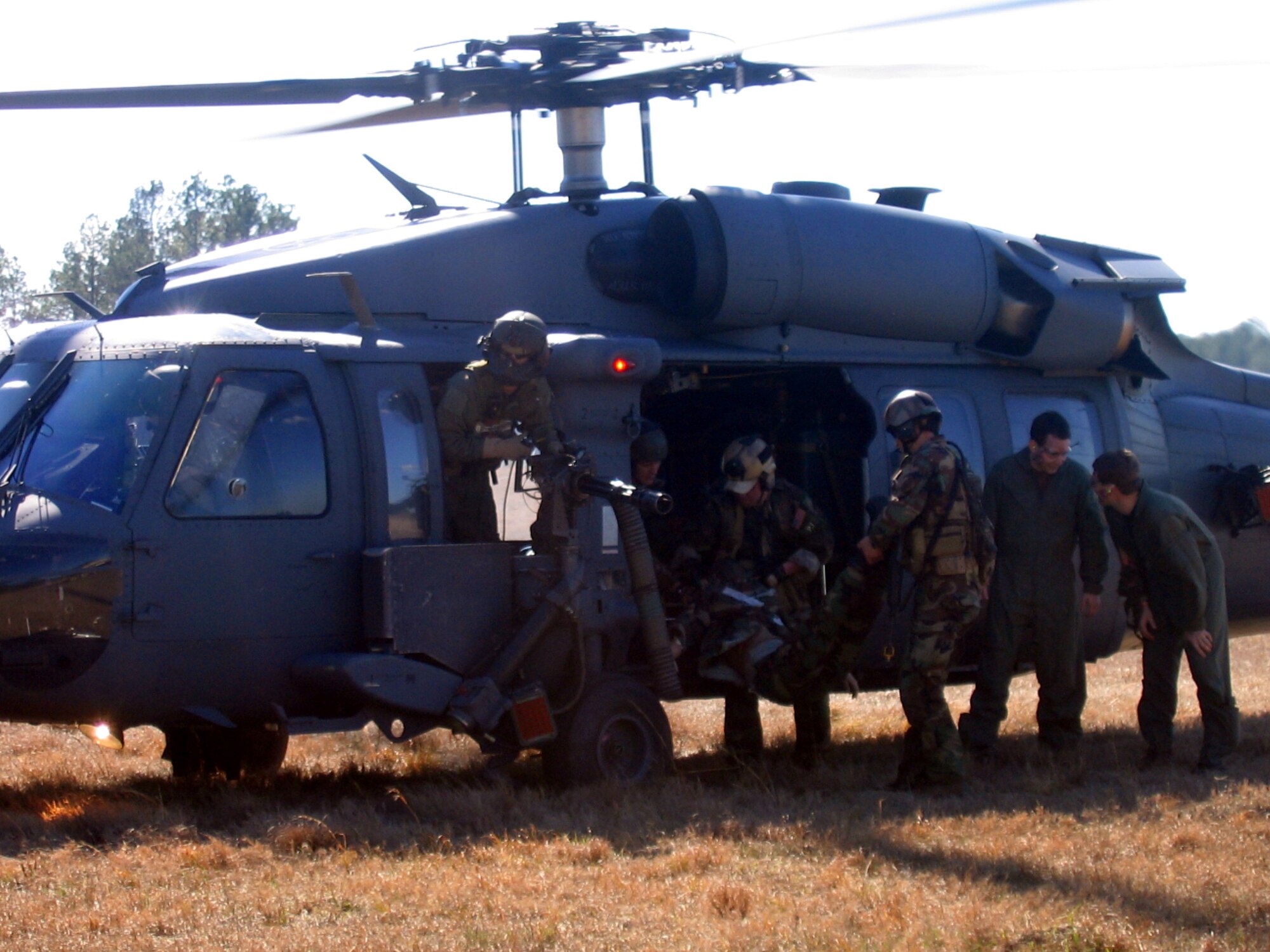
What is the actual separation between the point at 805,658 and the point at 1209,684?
1.89 meters

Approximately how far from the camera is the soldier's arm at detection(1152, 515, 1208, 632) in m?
7.59

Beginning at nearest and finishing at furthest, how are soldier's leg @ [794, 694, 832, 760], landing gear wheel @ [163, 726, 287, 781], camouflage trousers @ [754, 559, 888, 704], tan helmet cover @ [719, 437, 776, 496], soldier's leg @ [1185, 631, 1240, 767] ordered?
soldier's leg @ [1185, 631, 1240, 767] < camouflage trousers @ [754, 559, 888, 704] < tan helmet cover @ [719, 437, 776, 496] < landing gear wheel @ [163, 726, 287, 781] < soldier's leg @ [794, 694, 832, 760]

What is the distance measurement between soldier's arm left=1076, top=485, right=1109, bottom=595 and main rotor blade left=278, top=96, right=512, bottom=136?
3570 millimetres

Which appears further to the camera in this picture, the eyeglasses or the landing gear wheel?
Answer: the landing gear wheel

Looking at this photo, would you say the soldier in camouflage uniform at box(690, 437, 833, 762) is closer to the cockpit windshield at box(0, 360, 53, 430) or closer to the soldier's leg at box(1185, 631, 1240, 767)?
the soldier's leg at box(1185, 631, 1240, 767)

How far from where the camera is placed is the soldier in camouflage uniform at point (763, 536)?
7.99 metres

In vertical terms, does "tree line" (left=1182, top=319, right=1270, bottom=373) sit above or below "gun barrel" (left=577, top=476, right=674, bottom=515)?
below

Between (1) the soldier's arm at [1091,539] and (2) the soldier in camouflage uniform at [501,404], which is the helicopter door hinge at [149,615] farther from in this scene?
(1) the soldier's arm at [1091,539]

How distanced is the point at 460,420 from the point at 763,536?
1.76 meters

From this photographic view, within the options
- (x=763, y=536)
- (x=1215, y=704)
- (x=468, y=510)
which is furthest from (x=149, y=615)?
(x=1215, y=704)

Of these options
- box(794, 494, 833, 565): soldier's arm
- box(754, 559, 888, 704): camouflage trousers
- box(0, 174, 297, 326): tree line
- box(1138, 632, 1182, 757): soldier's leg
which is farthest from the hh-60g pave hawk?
box(0, 174, 297, 326): tree line

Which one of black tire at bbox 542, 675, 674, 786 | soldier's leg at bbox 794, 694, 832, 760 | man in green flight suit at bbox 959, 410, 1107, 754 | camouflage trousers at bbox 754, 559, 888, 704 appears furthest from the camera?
soldier's leg at bbox 794, 694, 832, 760

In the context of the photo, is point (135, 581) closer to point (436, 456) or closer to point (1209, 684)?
point (436, 456)

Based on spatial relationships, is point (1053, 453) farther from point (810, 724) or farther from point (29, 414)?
point (29, 414)
